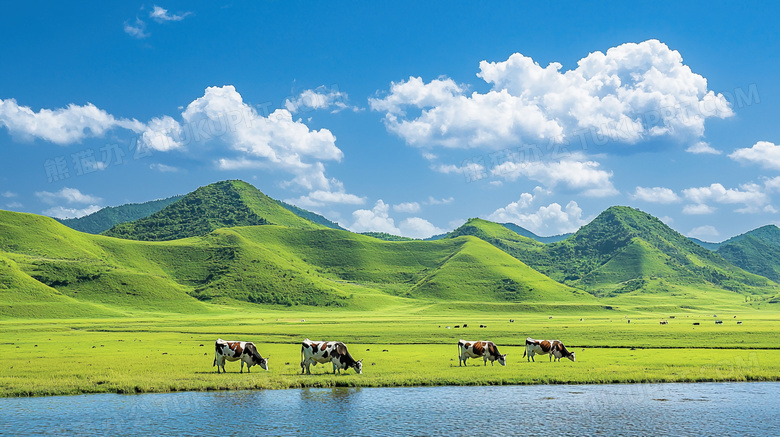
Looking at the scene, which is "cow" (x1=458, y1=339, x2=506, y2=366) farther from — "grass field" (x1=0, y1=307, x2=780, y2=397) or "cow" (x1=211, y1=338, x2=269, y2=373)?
"cow" (x1=211, y1=338, x2=269, y2=373)

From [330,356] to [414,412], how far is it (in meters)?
14.5

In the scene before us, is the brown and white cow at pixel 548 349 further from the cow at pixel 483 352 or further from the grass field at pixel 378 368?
the cow at pixel 483 352

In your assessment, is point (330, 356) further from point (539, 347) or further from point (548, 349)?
point (548, 349)

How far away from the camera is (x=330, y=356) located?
46875mm

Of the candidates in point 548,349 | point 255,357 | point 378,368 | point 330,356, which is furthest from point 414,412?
point 548,349

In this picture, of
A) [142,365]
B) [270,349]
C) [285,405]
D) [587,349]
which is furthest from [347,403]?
[587,349]

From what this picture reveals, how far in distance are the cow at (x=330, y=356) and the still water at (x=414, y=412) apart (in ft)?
18.6

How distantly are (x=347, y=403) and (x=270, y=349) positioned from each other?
40.4m

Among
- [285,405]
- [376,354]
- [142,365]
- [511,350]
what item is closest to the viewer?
[285,405]

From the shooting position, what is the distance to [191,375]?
45750 millimetres

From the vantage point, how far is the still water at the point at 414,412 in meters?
29.5

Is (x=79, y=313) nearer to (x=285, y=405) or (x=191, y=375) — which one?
(x=191, y=375)

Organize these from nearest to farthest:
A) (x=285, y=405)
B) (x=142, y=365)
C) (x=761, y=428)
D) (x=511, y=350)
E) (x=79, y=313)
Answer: (x=761, y=428) < (x=285, y=405) < (x=142, y=365) < (x=511, y=350) < (x=79, y=313)

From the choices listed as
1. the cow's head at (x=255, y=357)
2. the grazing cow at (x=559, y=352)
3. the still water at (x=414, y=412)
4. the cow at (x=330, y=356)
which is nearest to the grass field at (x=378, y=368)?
the cow's head at (x=255, y=357)
